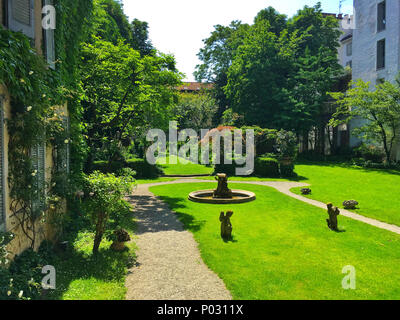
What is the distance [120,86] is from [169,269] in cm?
946

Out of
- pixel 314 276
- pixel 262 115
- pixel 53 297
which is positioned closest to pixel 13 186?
pixel 53 297

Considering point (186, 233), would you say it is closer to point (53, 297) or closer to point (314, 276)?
point (314, 276)

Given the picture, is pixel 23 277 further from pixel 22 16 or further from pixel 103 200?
pixel 22 16

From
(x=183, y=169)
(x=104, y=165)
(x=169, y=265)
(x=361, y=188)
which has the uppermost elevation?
(x=104, y=165)

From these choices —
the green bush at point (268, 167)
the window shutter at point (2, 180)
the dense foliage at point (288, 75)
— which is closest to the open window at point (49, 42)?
the window shutter at point (2, 180)

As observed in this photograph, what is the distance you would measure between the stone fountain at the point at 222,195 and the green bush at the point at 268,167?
722cm

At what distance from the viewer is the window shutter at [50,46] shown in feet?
24.1

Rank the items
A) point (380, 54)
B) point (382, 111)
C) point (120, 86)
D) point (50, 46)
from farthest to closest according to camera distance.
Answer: point (380, 54) → point (382, 111) → point (120, 86) → point (50, 46)

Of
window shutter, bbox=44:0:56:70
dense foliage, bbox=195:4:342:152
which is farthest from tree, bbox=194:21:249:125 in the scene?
window shutter, bbox=44:0:56:70

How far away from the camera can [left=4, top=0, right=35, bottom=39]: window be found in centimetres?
563

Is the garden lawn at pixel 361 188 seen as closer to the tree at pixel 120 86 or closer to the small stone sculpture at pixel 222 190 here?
the small stone sculpture at pixel 222 190

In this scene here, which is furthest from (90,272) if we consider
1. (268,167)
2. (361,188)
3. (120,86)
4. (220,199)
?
(268,167)

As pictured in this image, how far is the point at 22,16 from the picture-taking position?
6.02m
